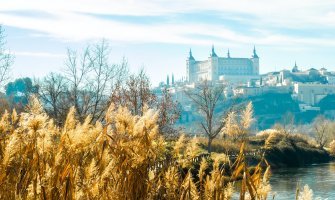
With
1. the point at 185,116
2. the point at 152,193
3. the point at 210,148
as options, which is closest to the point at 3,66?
the point at 210,148

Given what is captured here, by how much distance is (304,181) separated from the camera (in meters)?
28.8

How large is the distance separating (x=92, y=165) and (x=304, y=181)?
2772cm

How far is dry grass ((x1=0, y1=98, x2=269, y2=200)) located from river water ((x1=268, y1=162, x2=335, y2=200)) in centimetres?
1840

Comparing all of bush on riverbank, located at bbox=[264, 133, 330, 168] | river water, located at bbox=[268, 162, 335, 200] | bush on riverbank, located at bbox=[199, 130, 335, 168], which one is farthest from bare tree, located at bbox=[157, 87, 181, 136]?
bush on riverbank, located at bbox=[264, 133, 330, 168]

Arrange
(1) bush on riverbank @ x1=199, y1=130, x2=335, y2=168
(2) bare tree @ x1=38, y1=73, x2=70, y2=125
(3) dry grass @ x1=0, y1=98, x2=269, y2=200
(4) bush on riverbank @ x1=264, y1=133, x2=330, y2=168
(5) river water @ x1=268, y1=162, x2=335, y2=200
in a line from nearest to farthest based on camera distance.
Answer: (3) dry grass @ x1=0, y1=98, x2=269, y2=200 → (5) river water @ x1=268, y1=162, x2=335, y2=200 → (2) bare tree @ x1=38, y1=73, x2=70, y2=125 → (1) bush on riverbank @ x1=199, y1=130, x2=335, y2=168 → (4) bush on riverbank @ x1=264, y1=133, x2=330, y2=168

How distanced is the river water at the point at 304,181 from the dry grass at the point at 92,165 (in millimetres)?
18397

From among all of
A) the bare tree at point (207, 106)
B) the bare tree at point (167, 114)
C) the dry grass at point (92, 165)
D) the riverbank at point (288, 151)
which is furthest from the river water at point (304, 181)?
the dry grass at point (92, 165)

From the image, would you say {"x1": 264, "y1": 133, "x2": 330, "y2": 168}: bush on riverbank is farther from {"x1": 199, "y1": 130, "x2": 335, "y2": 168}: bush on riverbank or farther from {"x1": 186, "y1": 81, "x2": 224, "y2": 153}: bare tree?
{"x1": 186, "y1": 81, "x2": 224, "y2": 153}: bare tree

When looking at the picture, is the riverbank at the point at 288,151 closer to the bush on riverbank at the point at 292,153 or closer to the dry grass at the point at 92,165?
the bush on riverbank at the point at 292,153

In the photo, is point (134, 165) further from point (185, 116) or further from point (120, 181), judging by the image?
point (185, 116)

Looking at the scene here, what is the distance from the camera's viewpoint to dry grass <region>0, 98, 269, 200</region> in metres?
2.56

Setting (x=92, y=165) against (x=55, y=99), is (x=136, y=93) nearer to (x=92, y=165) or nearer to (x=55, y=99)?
(x=55, y=99)

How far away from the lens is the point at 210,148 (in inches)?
1426

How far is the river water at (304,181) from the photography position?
23.9 meters
